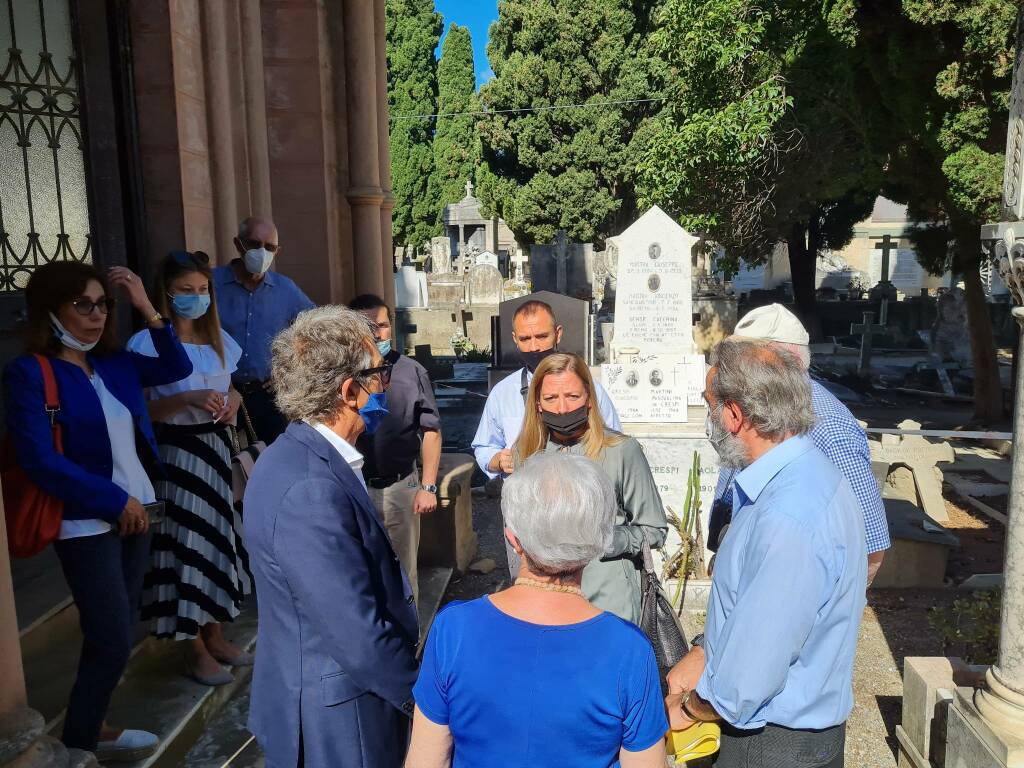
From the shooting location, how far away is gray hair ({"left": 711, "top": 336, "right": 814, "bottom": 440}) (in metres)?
2.24

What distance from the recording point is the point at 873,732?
438 centimetres

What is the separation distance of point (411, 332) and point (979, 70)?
13498 millimetres

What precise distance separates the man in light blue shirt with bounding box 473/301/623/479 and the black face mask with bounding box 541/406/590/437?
2.43 ft

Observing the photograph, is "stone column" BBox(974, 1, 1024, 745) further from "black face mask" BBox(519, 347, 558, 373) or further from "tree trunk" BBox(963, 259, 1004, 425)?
"tree trunk" BBox(963, 259, 1004, 425)

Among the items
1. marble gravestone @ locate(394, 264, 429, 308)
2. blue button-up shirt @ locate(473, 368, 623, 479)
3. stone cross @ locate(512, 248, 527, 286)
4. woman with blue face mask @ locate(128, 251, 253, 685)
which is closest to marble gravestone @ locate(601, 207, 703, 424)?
blue button-up shirt @ locate(473, 368, 623, 479)

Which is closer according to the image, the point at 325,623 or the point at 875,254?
the point at 325,623

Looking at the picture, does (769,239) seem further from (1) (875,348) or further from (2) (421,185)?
(2) (421,185)

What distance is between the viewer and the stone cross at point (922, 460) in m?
8.08

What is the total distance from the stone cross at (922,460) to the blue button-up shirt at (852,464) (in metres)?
5.47

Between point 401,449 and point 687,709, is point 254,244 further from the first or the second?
point 687,709

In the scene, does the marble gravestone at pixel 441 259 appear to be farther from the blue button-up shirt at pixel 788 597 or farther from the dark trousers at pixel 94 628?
the blue button-up shirt at pixel 788 597

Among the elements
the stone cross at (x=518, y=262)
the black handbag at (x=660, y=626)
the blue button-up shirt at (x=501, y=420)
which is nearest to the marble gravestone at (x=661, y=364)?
the blue button-up shirt at (x=501, y=420)

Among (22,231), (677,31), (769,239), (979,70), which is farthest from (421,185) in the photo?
(22,231)

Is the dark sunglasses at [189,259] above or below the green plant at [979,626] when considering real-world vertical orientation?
above
